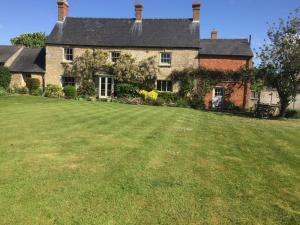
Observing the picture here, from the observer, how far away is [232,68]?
1219 inches

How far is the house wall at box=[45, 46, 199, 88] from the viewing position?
31328 mm

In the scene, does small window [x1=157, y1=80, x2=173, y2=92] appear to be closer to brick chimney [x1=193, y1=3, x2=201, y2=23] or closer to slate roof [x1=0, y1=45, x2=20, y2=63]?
brick chimney [x1=193, y1=3, x2=201, y2=23]

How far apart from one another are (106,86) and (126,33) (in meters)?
5.72

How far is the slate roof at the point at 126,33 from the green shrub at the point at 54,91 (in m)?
4.67

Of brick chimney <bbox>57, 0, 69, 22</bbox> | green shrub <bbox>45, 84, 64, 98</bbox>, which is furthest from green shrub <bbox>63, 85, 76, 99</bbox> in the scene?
brick chimney <bbox>57, 0, 69, 22</bbox>

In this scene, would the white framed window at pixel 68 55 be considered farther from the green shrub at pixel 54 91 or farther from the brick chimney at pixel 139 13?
the brick chimney at pixel 139 13

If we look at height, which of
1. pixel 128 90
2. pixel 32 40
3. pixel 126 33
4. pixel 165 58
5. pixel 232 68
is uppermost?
pixel 32 40

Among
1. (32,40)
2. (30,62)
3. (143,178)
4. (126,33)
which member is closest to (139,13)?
(126,33)

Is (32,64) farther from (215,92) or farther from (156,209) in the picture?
(156,209)

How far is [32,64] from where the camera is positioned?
3447cm

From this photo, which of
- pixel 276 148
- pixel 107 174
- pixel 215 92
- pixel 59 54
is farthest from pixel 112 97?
pixel 107 174

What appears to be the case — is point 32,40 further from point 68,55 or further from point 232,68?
point 232,68

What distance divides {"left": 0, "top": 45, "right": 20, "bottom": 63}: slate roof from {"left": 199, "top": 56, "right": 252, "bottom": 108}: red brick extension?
19704mm

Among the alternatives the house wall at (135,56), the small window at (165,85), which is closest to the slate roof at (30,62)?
the house wall at (135,56)
